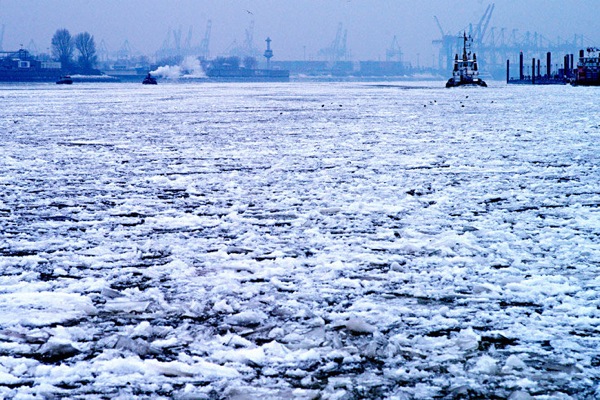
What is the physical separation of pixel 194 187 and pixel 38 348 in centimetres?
437

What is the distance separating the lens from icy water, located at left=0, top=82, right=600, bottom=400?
96.2 inches

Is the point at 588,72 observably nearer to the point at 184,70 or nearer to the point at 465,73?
the point at 465,73

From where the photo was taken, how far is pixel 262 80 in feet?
539

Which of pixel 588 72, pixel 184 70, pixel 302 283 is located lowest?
pixel 302 283

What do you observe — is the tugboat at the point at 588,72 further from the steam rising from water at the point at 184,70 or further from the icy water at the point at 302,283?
the steam rising from water at the point at 184,70

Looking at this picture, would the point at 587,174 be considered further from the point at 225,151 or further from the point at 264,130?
the point at 264,130

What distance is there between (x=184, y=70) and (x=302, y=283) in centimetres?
17836

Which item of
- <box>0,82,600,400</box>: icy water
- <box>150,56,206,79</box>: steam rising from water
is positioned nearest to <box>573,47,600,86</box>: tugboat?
<box>0,82,600,400</box>: icy water

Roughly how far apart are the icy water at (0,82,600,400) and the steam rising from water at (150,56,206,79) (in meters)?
149

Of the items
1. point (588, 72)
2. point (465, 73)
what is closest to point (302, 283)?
point (588, 72)

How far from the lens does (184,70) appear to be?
17562cm

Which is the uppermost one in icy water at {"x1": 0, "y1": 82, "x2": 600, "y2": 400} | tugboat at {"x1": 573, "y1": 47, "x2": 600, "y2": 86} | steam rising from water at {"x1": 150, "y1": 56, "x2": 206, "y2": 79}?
steam rising from water at {"x1": 150, "y1": 56, "x2": 206, "y2": 79}

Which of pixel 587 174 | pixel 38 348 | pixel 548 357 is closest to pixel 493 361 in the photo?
pixel 548 357

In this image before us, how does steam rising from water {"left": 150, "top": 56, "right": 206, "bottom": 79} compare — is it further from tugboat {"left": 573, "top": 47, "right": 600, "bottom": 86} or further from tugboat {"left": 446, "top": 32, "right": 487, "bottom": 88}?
tugboat {"left": 573, "top": 47, "right": 600, "bottom": 86}
